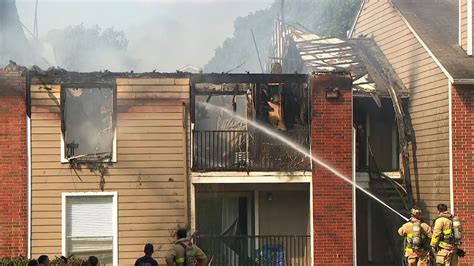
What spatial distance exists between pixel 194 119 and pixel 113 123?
172cm

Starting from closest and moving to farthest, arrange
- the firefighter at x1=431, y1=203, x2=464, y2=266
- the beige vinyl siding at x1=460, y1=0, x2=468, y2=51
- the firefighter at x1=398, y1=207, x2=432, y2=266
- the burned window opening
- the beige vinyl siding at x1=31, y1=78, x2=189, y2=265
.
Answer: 1. the firefighter at x1=431, y1=203, x2=464, y2=266
2. the firefighter at x1=398, y1=207, x2=432, y2=266
3. the beige vinyl siding at x1=31, y1=78, x2=189, y2=265
4. the burned window opening
5. the beige vinyl siding at x1=460, y1=0, x2=468, y2=51

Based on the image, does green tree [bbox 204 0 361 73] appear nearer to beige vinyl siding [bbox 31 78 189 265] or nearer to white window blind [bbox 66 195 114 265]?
beige vinyl siding [bbox 31 78 189 265]

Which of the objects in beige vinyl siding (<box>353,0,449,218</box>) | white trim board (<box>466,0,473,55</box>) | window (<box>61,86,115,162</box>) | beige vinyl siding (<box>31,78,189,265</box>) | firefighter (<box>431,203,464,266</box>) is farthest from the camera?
white trim board (<box>466,0,473,55</box>)

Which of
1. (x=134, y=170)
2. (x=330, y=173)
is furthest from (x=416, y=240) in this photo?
(x=134, y=170)

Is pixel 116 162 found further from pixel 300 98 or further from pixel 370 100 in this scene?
pixel 370 100

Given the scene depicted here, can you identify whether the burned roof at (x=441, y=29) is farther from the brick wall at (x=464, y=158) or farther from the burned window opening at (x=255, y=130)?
the burned window opening at (x=255, y=130)

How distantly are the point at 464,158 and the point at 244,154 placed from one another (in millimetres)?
4712

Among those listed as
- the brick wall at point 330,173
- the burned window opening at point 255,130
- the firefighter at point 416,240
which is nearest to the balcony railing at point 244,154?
the burned window opening at point 255,130

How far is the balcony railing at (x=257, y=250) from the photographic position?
586 inches

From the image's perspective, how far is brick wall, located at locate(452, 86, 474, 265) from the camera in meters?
14.4

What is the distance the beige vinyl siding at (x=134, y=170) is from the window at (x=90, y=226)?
0.15 metres

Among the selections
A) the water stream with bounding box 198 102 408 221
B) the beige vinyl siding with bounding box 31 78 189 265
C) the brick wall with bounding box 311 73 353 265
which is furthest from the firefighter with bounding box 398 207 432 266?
the beige vinyl siding with bounding box 31 78 189 265

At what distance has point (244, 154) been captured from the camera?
48.6 ft

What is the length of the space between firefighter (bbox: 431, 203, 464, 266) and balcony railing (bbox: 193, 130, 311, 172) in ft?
11.4
